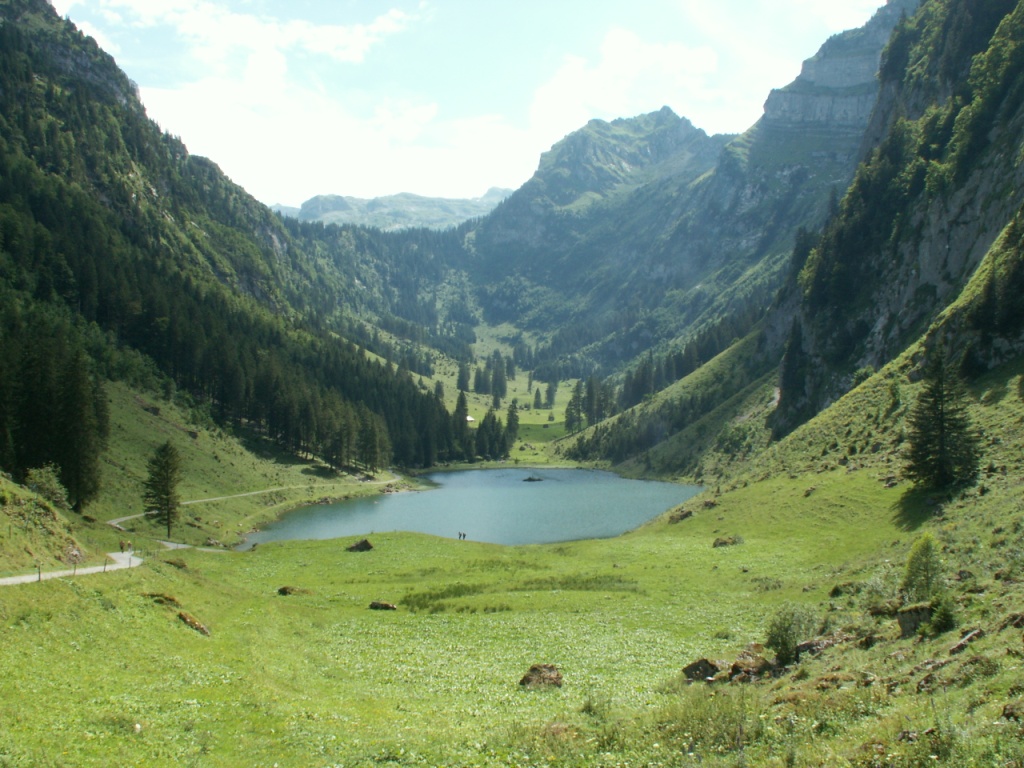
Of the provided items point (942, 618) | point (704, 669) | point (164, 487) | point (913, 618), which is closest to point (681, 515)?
point (704, 669)

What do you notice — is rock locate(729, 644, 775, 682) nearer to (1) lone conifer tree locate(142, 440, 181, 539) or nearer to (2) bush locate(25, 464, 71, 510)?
(2) bush locate(25, 464, 71, 510)

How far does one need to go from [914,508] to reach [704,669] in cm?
3564

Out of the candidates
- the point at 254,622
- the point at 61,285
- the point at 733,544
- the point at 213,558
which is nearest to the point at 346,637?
the point at 254,622

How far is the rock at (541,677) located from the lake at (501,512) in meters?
66.0

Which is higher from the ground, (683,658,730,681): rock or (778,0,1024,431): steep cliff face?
(778,0,1024,431): steep cliff face

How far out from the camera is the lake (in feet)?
340

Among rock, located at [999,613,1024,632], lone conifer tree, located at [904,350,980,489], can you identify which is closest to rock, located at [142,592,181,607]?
rock, located at [999,613,1024,632]

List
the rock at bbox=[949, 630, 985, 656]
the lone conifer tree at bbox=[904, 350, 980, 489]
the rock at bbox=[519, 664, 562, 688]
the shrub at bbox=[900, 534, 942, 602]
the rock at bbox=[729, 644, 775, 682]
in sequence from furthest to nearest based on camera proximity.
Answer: the lone conifer tree at bbox=[904, 350, 980, 489], the rock at bbox=[519, 664, 562, 688], the shrub at bbox=[900, 534, 942, 602], the rock at bbox=[729, 644, 775, 682], the rock at bbox=[949, 630, 985, 656]

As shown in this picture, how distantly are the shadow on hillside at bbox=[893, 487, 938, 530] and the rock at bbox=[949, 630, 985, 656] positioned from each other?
1321 inches

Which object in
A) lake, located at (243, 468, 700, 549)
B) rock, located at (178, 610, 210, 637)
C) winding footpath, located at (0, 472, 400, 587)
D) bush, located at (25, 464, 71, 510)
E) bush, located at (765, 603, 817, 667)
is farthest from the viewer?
lake, located at (243, 468, 700, 549)

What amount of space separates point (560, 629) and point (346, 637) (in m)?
12.8

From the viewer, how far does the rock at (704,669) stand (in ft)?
91.4

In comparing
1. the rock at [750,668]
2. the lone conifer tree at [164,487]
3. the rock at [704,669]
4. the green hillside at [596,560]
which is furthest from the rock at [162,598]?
the lone conifer tree at [164,487]

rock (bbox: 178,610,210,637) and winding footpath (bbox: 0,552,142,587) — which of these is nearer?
winding footpath (bbox: 0,552,142,587)
